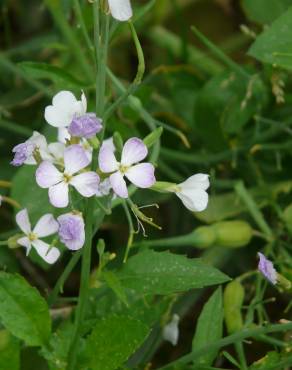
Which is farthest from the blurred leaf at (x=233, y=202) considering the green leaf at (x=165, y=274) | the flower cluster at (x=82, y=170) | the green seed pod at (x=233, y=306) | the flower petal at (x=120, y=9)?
the flower petal at (x=120, y=9)

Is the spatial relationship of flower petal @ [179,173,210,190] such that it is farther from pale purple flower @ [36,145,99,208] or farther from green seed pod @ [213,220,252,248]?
green seed pod @ [213,220,252,248]

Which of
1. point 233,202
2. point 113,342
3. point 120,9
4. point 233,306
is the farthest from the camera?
point 233,202

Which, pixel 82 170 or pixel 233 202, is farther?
pixel 233 202

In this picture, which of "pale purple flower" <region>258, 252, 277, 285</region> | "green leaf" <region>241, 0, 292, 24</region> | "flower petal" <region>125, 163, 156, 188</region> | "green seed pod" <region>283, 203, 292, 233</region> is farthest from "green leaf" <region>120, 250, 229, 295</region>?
"green leaf" <region>241, 0, 292, 24</region>

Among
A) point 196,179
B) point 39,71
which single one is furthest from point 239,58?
point 196,179

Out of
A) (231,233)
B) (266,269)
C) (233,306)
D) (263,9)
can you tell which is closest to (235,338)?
(266,269)

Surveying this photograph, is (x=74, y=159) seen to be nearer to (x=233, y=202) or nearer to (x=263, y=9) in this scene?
(x=233, y=202)

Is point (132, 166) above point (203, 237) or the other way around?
above
